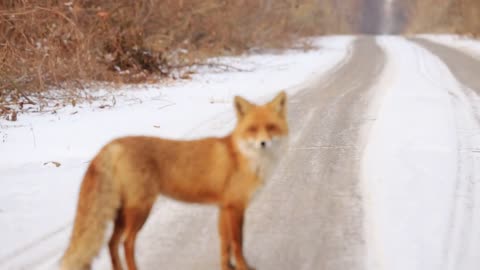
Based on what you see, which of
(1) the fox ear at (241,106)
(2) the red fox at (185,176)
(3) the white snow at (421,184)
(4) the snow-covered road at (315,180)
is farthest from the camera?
(4) the snow-covered road at (315,180)

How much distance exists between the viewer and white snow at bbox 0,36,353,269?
486cm

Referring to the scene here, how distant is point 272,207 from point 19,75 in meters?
7.21

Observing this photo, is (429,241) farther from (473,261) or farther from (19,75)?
(19,75)

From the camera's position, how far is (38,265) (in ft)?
14.0

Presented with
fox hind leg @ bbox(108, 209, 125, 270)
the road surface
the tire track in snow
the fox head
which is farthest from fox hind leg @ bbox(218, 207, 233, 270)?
the tire track in snow

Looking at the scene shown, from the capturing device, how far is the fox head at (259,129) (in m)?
4.02

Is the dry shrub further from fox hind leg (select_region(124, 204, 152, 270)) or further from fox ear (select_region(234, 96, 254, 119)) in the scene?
fox hind leg (select_region(124, 204, 152, 270))

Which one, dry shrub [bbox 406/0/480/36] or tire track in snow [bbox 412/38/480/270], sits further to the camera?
dry shrub [bbox 406/0/480/36]

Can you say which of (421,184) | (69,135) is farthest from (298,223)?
(69,135)

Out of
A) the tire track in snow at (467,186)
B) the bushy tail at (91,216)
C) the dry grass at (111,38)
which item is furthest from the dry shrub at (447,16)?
the bushy tail at (91,216)

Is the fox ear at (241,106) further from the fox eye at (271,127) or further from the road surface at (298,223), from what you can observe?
the road surface at (298,223)

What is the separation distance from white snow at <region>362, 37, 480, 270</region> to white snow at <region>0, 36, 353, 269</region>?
2209 mm

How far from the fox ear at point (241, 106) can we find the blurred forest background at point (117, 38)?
674 centimetres

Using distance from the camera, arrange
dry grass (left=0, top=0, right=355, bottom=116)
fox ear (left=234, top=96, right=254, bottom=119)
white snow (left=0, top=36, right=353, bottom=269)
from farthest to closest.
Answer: dry grass (left=0, top=0, right=355, bottom=116)
white snow (left=0, top=36, right=353, bottom=269)
fox ear (left=234, top=96, right=254, bottom=119)
